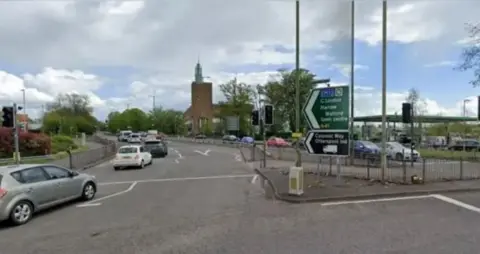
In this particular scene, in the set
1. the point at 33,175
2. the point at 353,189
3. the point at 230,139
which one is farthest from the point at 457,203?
the point at 230,139

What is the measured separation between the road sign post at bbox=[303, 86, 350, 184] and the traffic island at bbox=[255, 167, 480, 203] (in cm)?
122

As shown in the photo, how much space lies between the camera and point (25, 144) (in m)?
33.5

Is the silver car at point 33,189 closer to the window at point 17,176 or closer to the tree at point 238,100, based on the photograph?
the window at point 17,176

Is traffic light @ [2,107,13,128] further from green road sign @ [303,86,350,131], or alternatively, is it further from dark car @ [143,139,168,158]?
dark car @ [143,139,168,158]

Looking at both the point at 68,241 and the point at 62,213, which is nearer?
the point at 68,241

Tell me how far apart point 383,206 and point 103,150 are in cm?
2881

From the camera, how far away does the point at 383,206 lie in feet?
36.3

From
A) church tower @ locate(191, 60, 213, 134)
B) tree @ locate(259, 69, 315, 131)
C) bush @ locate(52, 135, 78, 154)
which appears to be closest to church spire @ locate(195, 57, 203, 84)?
church tower @ locate(191, 60, 213, 134)

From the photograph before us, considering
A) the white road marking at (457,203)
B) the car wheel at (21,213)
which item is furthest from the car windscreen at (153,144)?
the white road marking at (457,203)

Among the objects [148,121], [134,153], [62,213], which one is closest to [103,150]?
[134,153]

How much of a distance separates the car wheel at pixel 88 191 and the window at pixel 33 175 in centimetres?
180

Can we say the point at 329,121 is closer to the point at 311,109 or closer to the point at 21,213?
the point at 311,109

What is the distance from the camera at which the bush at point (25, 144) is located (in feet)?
104

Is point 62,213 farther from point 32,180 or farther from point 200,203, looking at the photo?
point 200,203
